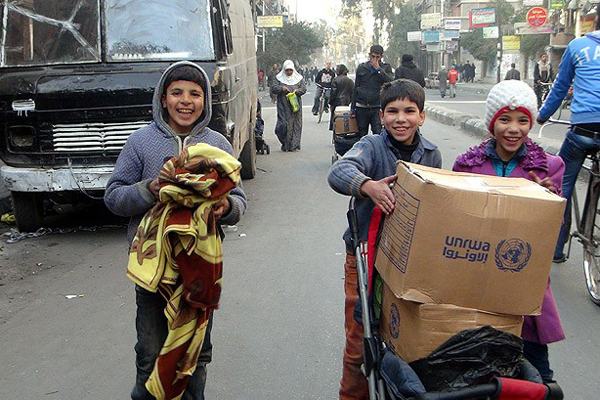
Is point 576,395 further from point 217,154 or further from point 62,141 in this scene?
point 62,141

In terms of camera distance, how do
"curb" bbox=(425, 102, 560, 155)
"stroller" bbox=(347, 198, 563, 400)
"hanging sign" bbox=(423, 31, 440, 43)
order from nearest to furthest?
"stroller" bbox=(347, 198, 563, 400) → "curb" bbox=(425, 102, 560, 155) → "hanging sign" bbox=(423, 31, 440, 43)

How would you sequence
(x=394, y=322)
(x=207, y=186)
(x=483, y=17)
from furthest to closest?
(x=483, y=17), (x=207, y=186), (x=394, y=322)

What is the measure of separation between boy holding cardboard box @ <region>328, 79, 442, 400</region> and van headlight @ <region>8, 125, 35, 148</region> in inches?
203

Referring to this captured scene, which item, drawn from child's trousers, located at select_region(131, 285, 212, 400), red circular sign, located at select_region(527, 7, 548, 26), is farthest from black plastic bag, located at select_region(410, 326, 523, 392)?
red circular sign, located at select_region(527, 7, 548, 26)

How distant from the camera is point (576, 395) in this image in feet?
12.4

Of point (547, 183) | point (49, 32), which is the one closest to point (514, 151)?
point (547, 183)

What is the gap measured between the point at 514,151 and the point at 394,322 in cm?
99

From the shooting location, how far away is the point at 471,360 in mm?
2262

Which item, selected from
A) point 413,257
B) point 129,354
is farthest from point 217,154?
point 129,354

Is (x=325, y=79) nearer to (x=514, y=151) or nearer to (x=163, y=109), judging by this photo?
(x=163, y=109)

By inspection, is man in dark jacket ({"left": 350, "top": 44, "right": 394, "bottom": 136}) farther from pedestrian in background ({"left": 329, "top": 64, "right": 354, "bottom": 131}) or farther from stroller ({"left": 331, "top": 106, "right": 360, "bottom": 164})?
pedestrian in background ({"left": 329, "top": 64, "right": 354, "bottom": 131})

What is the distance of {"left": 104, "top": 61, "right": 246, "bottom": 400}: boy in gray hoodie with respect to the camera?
118 inches

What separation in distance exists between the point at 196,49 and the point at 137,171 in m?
4.69

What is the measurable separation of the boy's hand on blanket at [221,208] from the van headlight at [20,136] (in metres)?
4.92
